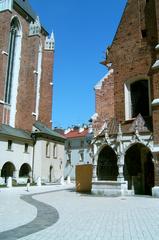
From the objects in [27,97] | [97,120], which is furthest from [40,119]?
[97,120]

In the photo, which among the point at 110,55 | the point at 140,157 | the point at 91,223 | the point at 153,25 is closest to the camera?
the point at 91,223

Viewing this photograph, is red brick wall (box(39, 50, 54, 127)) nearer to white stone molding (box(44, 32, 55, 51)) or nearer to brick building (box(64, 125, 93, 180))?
white stone molding (box(44, 32, 55, 51))

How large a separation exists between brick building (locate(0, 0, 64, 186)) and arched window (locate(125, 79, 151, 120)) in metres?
17.8

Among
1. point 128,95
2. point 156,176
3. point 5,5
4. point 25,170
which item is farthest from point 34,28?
point 156,176

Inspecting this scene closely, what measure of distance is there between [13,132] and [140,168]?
68.1 feet

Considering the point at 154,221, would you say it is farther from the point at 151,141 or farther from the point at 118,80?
the point at 118,80

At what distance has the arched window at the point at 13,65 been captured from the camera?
124 feet

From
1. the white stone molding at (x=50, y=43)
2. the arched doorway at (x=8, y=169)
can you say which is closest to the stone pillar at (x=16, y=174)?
the arched doorway at (x=8, y=169)

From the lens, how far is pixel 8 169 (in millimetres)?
35125

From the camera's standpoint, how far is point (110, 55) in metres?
21.4

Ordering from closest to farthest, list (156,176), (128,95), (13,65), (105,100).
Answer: (156,176), (128,95), (105,100), (13,65)

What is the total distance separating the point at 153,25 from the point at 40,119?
27131mm

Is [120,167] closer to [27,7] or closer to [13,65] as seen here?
[13,65]

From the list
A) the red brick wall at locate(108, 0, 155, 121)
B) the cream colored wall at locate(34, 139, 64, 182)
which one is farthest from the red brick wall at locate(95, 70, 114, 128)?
the cream colored wall at locate(34, 139, 64, 182)
